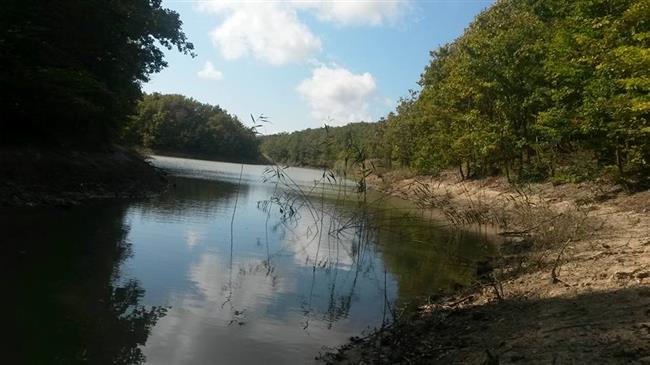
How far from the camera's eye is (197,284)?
1183 centimetres

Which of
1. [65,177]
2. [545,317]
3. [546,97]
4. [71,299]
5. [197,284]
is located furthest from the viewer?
[546,97]

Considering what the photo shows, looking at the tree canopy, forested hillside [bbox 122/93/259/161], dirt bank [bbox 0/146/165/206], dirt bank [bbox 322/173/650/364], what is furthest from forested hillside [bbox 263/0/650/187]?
forested hillside [bbox 122/93/259/161]

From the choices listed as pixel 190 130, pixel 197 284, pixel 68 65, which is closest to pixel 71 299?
pixel 197 284

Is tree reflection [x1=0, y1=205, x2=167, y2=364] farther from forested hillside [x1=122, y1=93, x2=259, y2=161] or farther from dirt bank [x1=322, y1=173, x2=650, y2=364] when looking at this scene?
forested hillside [x1=122, y1=93, x2=259, y2=161]

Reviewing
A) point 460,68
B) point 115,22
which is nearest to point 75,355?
point 115,22

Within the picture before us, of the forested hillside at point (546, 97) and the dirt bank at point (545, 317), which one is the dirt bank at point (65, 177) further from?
the dirt bank at point (545, 317)

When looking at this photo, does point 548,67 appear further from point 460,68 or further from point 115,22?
point 115,22

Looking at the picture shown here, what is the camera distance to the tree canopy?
20.2m

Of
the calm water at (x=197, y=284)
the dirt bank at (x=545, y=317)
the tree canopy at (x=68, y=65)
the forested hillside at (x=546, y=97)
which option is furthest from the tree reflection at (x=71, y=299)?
the tree canopy at (x=68, y=65)

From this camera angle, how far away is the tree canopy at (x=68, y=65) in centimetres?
2025

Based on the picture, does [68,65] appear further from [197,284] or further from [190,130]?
[190,130]

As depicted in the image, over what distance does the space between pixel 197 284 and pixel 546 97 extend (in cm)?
2526

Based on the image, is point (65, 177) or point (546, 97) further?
point (546, 97)

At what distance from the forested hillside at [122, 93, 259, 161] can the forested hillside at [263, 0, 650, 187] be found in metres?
85.1
